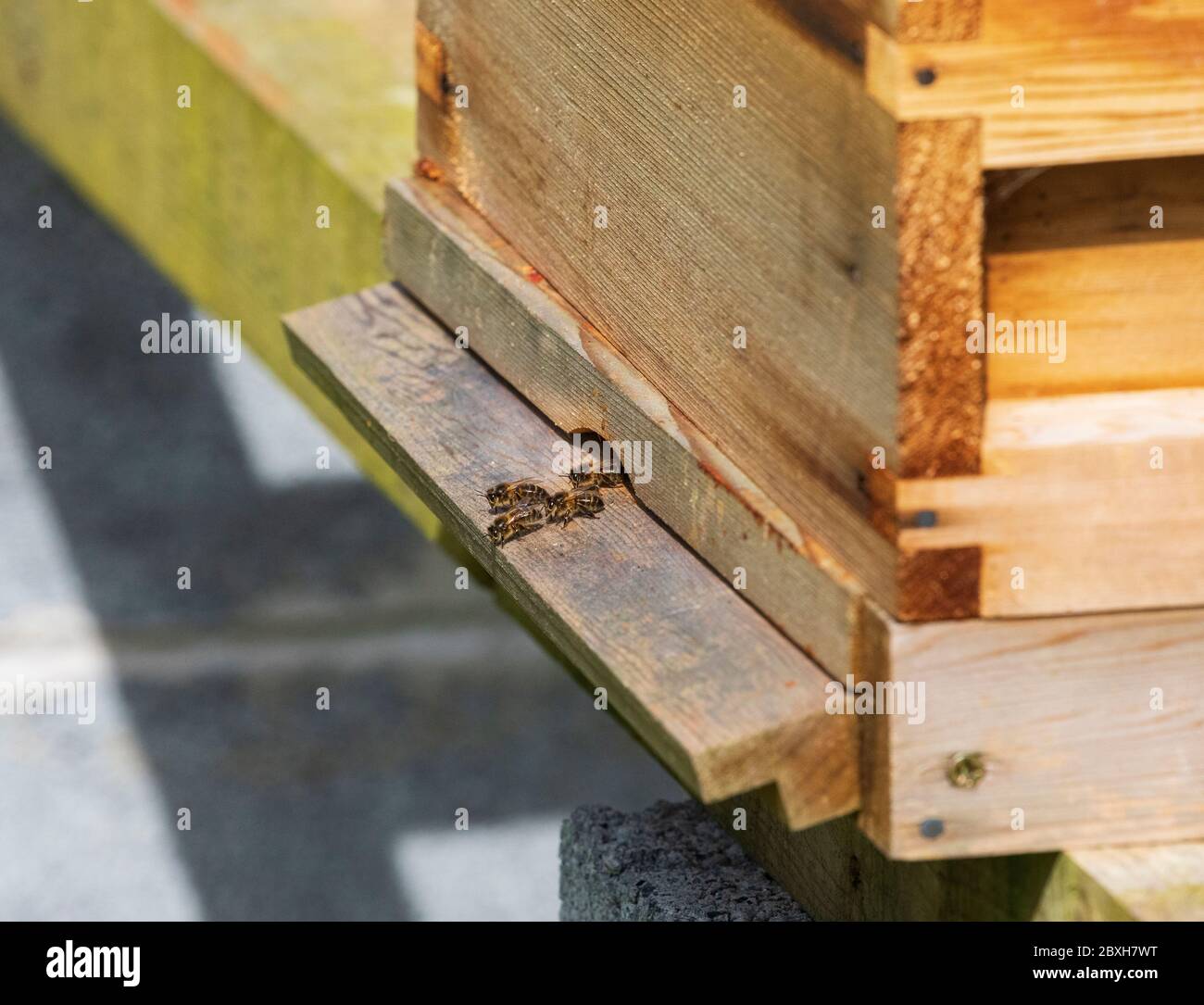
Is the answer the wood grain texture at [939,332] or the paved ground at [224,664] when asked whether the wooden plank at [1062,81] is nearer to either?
the wood grain texture at [939,332]

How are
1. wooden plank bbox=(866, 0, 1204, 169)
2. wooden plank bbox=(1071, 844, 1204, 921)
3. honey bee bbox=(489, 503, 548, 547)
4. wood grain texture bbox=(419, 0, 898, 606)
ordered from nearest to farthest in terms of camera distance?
wooden plank bbox=(866, 0, 1204, 169), wood grain texture bbox=(419, 0, 898, 606), wooden plank bbox=(1071, 844, 1204, 921), honey bee bbox=(489, 503, 548, 547)

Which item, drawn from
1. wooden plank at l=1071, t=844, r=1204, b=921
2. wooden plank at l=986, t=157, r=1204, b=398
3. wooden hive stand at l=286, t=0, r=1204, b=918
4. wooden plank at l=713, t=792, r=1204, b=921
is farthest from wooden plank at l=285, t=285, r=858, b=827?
wooden plank at l=986, t=157, r=1204, b=398

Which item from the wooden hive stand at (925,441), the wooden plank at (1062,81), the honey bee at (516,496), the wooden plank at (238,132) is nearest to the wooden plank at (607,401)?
the wooden hive stand at (925,441)

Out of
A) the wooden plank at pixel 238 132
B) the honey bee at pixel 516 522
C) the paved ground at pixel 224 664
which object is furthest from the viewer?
the paved ground at pixel 224 664

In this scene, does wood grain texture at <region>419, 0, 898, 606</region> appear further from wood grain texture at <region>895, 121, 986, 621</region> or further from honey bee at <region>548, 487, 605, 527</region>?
honey bee at <region>548, 487, 605, 527</region>

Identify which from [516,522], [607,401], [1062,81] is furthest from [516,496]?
[1062,81]

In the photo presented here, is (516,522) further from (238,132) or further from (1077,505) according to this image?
(238,132)
